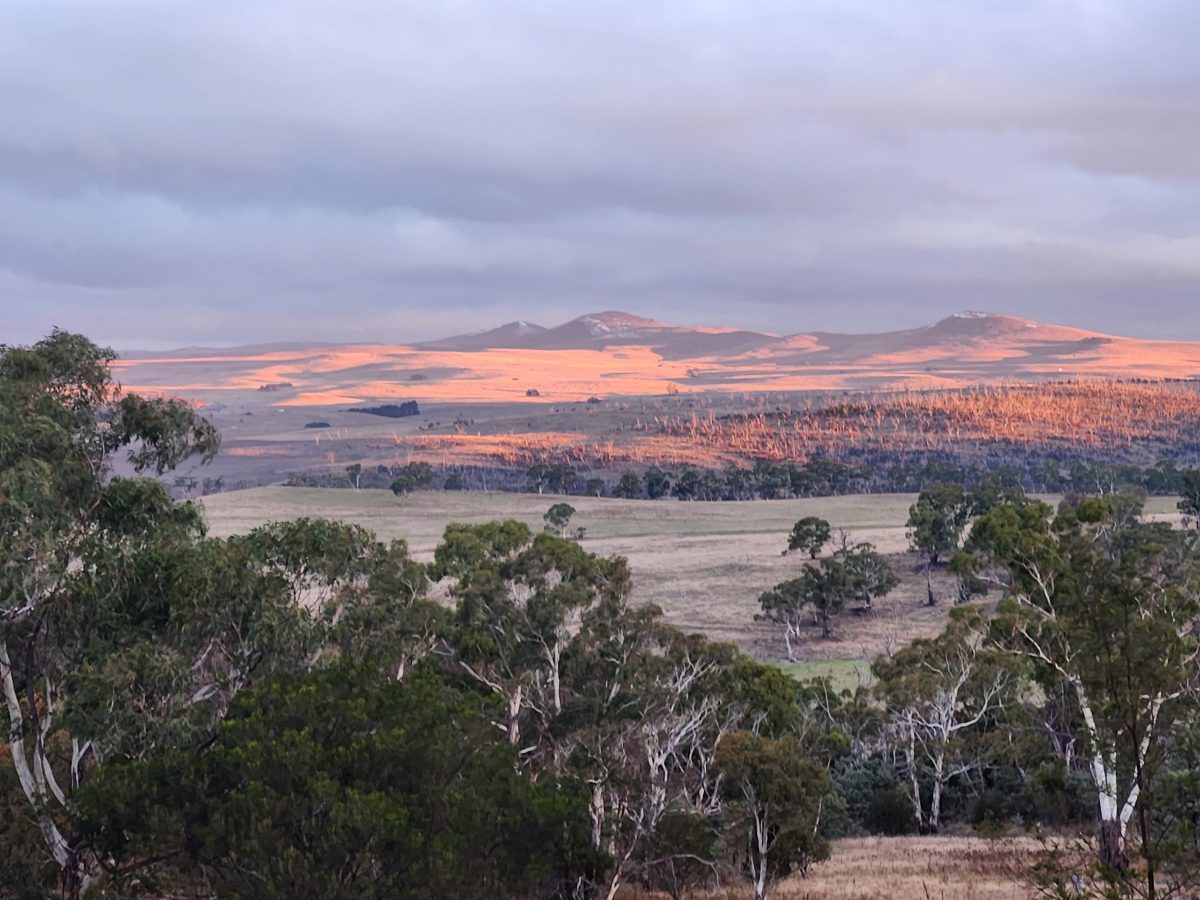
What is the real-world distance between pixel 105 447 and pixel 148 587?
2.46 metres

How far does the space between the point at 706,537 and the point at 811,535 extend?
1756 centimetres

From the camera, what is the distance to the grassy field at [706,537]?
218 ft

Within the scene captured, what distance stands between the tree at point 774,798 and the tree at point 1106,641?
4.43 m

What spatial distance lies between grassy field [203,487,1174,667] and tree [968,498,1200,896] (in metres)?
20.4

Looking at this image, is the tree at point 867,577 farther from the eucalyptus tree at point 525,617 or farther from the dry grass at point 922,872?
the dry grass at point 922,872

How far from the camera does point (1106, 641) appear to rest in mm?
11688

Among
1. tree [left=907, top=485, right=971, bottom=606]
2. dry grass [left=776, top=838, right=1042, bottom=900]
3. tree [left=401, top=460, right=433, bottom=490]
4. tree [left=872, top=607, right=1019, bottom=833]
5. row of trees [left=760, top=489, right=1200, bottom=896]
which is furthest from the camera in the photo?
tree [left=401, top=460, right=433, bottom=490]

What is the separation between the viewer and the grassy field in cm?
6650

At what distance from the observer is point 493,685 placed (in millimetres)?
27875

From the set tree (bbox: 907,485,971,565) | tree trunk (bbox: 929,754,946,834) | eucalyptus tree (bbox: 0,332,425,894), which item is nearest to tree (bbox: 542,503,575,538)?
tree (bbox: 907,485,971,565)

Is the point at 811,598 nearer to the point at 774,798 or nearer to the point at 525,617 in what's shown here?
the point at 525,617

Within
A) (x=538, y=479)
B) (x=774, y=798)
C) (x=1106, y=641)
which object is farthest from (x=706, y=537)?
(x=1106, y=641)

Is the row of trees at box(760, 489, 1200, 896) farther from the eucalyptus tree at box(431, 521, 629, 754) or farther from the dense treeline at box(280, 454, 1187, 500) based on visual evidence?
the dense treeline at box(280, 454, 1187, 500)

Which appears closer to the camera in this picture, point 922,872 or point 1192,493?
point 922,872
